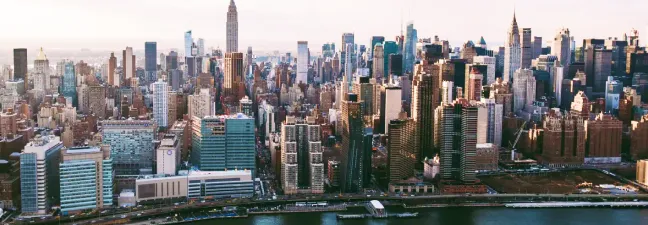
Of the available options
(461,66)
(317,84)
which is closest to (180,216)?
(461,66)

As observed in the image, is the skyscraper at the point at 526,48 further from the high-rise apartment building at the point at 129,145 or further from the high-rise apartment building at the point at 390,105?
the high-rise apartment building at the point at 129,145

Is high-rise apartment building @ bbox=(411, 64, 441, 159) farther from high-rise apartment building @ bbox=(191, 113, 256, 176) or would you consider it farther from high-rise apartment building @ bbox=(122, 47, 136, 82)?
high-rise apartment building @ bbox=(122, 47, 136, 82)

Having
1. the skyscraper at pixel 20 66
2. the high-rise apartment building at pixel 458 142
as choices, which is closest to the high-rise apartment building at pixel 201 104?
the skyscraper at pixel 20 66

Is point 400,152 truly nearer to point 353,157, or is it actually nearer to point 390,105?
point 353,157

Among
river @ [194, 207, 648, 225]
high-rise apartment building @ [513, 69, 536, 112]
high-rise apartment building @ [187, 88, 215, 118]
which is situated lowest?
river @ [194, 207, 648, 225]

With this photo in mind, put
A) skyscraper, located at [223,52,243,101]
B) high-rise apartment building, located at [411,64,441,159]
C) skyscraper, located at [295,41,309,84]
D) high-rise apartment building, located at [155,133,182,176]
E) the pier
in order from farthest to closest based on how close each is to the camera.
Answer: skyscraper, located at [295,41,309,84]
skyscraper, located at [223,52,243,101]
high-rise apartment building, located at [411,64,441,159]
high-rise apartment building, located at [155,133,182,176]
the pier

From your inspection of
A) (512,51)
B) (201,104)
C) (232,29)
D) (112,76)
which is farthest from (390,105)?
(232,29)

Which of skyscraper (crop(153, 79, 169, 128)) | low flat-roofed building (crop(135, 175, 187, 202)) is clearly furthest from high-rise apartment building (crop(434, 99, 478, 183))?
skyscraper (crop(153, 79, 169, 128))
